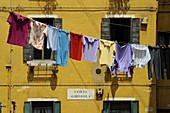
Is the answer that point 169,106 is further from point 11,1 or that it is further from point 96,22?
point 11,1

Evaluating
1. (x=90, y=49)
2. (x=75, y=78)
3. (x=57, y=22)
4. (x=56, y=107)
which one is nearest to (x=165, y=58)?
(x=90, y=49)

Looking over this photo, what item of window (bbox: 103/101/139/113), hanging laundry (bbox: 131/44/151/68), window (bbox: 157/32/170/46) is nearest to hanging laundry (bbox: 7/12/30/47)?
hanging laundry (bbox: 131/44/151/68)

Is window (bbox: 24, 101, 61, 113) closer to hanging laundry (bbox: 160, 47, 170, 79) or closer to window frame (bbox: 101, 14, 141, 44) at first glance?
window frame (bbox: 101, 14, 141, 44)

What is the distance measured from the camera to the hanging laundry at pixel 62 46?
17.8 m

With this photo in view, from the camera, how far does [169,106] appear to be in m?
21.4

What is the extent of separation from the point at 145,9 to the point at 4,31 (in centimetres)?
535

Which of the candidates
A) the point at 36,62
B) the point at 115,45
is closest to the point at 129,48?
the point at 115,45

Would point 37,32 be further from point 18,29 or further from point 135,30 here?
point 135,30

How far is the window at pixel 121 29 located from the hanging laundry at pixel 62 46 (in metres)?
2.91

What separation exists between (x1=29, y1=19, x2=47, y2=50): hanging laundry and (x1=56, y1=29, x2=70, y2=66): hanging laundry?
603 millimetres

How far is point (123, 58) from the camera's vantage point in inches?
741

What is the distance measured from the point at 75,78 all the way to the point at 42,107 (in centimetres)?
167

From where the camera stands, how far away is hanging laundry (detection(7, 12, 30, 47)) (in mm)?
16688

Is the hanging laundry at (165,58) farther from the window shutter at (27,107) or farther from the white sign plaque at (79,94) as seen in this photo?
the window shutter at (27,107)
